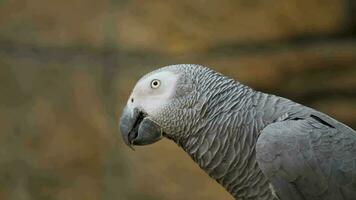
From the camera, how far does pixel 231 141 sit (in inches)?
69.1

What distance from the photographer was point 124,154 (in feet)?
9.73

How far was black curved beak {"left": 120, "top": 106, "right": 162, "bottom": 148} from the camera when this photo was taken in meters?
1.83

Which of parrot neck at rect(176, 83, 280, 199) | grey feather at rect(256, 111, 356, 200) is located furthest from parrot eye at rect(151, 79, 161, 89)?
grey feather at rect(256, 111, 356, 200)

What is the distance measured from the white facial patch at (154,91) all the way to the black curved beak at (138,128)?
0.07 feet

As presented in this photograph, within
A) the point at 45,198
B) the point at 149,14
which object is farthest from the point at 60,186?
the point at 149,14

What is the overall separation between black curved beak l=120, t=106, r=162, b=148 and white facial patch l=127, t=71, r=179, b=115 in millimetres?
21

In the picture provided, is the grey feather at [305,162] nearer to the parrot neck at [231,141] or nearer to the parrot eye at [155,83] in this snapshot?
the parrot neck at [231,141]

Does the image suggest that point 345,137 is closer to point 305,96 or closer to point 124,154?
point 305,96

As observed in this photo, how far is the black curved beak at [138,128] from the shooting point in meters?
1.83

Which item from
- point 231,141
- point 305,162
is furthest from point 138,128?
point 305,162

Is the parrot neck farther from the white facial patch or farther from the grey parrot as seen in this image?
the white facial patch

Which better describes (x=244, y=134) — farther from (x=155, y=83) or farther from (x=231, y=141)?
(x=155, y=83)

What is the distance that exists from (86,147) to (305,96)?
37.1 inches

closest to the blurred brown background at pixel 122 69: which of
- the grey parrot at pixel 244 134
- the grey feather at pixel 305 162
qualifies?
the grey parrot at pixel 244 134
